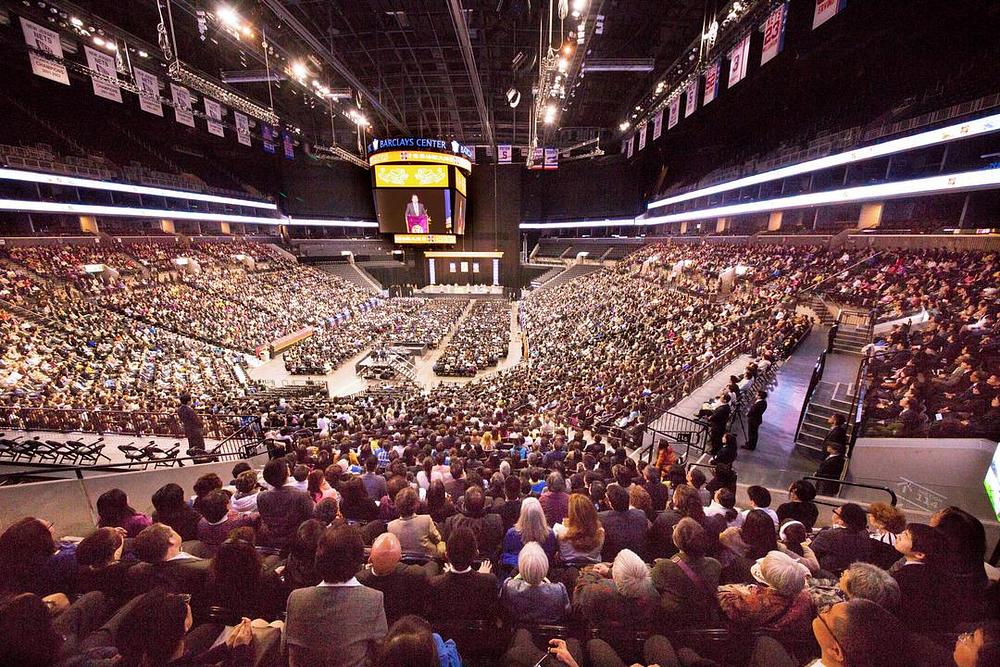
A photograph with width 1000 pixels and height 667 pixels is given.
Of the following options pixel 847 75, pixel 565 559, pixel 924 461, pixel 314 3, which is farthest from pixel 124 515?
pixel 847 75

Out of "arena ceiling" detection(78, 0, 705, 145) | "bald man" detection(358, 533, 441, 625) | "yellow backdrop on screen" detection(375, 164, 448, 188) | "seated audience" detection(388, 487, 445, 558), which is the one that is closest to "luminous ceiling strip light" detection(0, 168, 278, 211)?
"arena ceiling" detection(78, 0, 705, 145)

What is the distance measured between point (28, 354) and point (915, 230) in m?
32.4

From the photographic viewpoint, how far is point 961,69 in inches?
599

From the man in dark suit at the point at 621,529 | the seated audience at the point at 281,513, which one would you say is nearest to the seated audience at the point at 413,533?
the seated audience at the point at 281,513

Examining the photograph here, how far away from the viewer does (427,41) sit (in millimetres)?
17594

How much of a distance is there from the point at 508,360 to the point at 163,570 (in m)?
20.6

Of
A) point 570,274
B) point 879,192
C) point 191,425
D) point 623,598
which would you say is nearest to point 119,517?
point 623,598

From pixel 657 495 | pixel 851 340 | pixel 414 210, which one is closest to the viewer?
pixel 657 495

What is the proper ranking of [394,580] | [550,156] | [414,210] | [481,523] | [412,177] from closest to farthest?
1. [394,580]
2. [481,523]
3. [412,177]
4. [414,210]
5. [550,156]

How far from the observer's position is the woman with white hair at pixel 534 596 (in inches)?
96.0

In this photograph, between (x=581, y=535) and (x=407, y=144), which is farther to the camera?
(x=407, y=144)

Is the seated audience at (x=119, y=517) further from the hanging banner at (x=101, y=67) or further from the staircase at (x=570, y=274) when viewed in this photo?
the staircase at (x=570, y=274)

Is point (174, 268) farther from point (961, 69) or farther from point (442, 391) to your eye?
point (961, 69)

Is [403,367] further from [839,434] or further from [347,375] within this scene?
[839,434]
